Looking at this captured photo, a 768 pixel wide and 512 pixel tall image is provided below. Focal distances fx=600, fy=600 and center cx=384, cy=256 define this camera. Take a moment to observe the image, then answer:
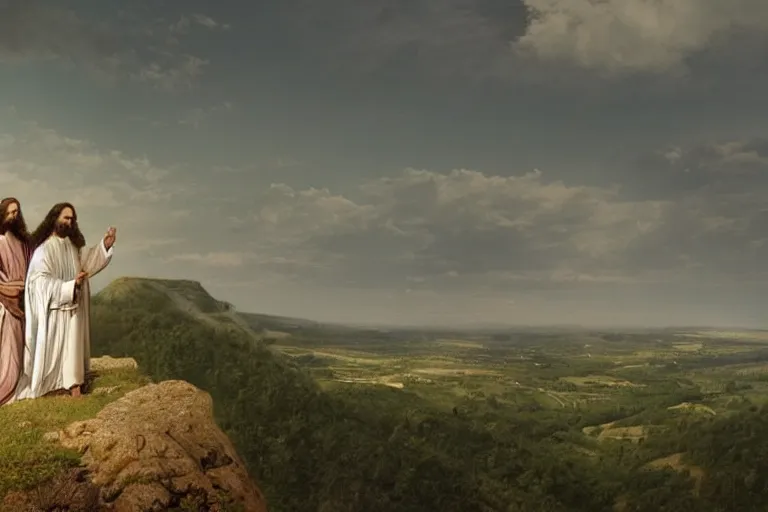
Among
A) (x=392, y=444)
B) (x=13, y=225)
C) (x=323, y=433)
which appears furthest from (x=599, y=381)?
(x=13, y=225)

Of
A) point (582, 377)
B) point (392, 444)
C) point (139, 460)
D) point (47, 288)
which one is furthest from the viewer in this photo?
point (582, 377)

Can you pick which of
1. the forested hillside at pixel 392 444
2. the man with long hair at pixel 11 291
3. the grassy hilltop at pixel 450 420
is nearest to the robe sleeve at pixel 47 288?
the man with long hair at pixel 11 291

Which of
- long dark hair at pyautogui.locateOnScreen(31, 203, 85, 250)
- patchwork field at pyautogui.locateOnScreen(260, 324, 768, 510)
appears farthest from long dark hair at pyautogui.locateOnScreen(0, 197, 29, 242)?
patchwork field at pyautogui.locateOnScreen(260, 324, 768, 510)

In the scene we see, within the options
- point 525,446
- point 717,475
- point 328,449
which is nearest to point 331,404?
point 328,449

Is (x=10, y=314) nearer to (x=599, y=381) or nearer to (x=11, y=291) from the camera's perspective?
(x=11, y=291)

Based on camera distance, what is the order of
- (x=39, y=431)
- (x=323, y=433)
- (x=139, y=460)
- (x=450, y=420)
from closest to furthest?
(x=139, y=460) < (x=39, y=431) < (x=323, y=433) < (x=450, y=420)
